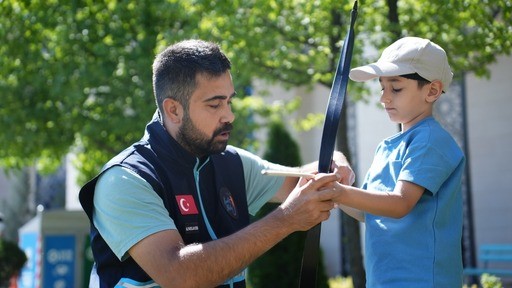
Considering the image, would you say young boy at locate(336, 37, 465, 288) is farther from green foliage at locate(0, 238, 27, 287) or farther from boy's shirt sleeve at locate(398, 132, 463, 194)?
green foliage at locate(0, 238, 27, 287)

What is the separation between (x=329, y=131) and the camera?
→ 2.95m

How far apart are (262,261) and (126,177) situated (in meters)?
7.54

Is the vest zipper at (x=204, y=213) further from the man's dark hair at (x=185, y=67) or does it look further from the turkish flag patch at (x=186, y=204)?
the man's dark hair at (x=185, y=67)

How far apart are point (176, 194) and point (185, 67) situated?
0.46 meters

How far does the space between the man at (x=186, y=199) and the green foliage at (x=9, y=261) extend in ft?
26.6

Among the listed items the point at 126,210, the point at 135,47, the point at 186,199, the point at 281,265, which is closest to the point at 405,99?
the point at 186,199

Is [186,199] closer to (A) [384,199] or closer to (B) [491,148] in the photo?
(A) [384,199]

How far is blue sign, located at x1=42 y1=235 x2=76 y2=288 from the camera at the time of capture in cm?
1110

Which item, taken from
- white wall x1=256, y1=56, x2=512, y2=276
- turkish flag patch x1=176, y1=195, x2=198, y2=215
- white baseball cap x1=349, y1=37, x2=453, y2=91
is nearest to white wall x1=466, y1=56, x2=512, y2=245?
white wall x1=256, y1=56, x2=512, y2=276

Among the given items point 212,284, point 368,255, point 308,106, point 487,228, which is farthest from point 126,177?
point 308,106

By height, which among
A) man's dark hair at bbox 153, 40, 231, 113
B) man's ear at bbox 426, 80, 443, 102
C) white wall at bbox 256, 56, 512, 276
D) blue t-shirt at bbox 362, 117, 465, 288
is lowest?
white wall at bbox 256, 56, 512, 276

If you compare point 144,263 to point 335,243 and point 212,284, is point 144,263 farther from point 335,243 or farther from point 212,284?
point 335,243

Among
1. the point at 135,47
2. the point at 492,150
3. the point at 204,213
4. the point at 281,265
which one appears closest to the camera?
the point at 204,213

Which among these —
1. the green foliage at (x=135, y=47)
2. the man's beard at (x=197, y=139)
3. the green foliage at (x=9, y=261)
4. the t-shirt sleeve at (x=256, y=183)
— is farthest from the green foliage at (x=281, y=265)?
the man's beard at (x=197, y=139)
